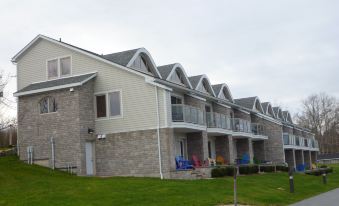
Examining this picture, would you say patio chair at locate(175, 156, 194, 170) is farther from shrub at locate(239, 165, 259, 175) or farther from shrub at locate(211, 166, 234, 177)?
shrub at locate(239, 165, 259, 175)

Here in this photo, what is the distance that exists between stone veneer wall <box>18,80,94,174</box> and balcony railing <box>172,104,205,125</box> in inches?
195

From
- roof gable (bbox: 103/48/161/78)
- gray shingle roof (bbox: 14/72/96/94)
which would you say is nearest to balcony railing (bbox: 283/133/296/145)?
roof gable (bbox: 103/48/161/78)

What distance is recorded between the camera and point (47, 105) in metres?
28.9

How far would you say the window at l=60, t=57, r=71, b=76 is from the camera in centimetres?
2992

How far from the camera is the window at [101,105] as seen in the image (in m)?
28.7

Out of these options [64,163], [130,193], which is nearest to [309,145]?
[64,163]

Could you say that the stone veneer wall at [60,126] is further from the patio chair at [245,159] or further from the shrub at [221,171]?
the patio chair at [245,159]

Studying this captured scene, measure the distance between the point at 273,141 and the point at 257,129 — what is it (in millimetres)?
2566

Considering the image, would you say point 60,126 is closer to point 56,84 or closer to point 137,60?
point 56,84

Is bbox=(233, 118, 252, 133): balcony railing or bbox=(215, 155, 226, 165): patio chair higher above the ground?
bbox=(233, 118, 252, 133): balcony railing

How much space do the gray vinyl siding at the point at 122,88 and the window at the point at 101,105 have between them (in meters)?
0.39

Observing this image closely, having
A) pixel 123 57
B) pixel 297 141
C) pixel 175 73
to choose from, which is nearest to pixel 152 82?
pixel 123 57

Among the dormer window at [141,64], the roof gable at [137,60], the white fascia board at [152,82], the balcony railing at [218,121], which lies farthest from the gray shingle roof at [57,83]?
the balcony railing at [218,121]

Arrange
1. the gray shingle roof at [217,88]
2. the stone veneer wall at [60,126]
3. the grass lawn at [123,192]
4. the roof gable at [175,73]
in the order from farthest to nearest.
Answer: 1. the gray shingle roof at [217,88]
2. the roof gable at [175,73]
3. the stone veneer wall at [60,126]
4. the grass lawn at [123,192]
